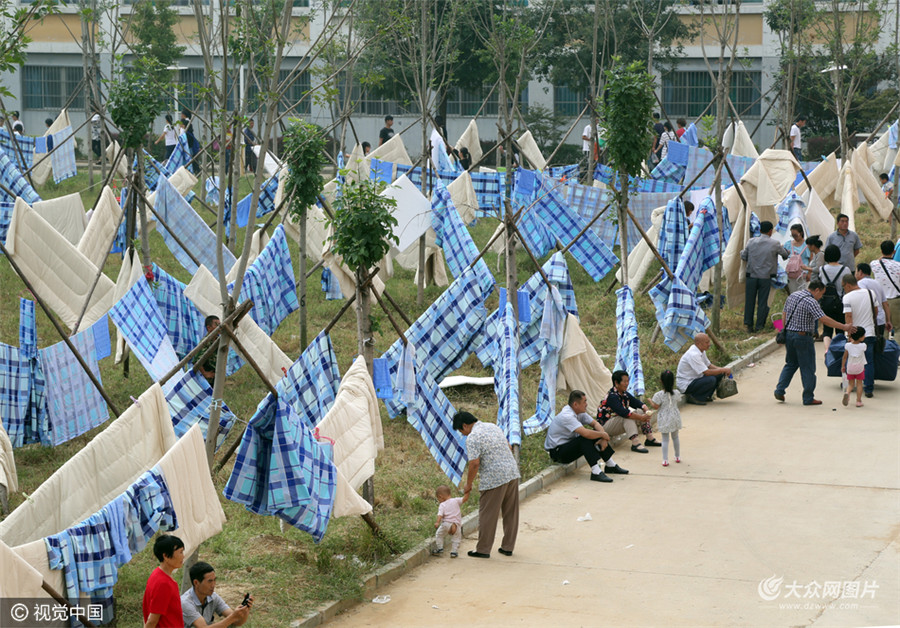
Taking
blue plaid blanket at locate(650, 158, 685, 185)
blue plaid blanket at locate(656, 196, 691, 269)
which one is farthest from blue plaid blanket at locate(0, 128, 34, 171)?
blue plaid blanket at locate(650, 158, 685, 185)

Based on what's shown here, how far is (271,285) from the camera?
11156 millimetres

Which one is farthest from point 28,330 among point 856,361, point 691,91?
point 691,91

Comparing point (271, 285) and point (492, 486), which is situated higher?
point (271, 285)

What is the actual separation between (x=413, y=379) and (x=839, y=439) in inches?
166

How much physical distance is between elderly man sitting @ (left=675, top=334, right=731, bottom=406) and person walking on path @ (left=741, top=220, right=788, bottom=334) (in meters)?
2.55

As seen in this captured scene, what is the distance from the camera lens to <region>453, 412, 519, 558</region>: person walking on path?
7539 millimetres

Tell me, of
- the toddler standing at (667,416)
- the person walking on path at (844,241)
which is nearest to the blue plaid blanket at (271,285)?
the toddler standing at (667,416)

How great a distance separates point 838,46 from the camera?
1695 cm

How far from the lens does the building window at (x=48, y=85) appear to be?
33719 mm

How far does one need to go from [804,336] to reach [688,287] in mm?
1848

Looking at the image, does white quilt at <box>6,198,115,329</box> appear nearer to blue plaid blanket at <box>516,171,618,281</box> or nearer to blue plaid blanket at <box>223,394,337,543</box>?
blue plaid blanket at <box>223,394,337,543</box>

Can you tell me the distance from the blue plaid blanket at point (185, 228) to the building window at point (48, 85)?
23391 millimetres

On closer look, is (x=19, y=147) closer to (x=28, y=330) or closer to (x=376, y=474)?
(x=28, y=330)

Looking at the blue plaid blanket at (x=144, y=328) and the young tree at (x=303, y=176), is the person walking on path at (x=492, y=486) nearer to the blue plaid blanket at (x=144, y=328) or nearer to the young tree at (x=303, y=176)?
the blue plaid blanket at (x=144, y=328)
